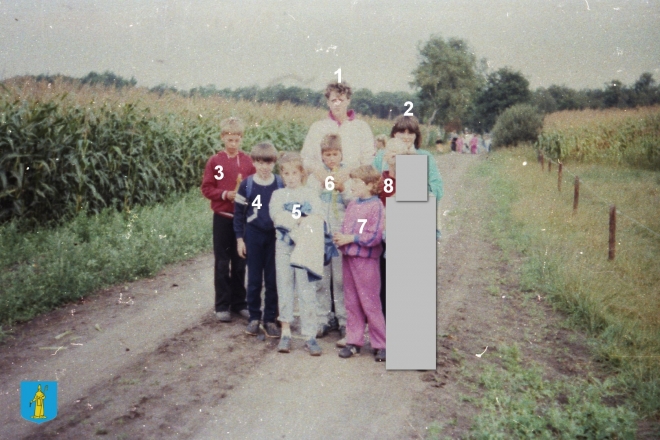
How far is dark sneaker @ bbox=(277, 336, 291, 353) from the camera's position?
451cm

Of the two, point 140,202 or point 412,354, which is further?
point 140,202

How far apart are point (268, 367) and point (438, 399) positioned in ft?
4.07

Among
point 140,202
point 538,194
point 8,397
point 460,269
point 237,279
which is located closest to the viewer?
point 8,397

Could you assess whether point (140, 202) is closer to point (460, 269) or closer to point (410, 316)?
point (460, 269)

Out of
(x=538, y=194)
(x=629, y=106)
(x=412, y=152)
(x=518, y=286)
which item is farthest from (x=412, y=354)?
(x=538, y=194)

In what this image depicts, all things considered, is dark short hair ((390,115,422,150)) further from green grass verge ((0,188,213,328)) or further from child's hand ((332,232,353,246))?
green grass verge ((0,188,213,328))

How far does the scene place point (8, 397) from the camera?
3.49 metres

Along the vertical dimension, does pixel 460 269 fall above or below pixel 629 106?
below

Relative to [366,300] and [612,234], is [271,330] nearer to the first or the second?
[366,300]

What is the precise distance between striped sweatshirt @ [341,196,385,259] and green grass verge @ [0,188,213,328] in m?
2.92

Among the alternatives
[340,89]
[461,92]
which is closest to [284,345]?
[340,89]

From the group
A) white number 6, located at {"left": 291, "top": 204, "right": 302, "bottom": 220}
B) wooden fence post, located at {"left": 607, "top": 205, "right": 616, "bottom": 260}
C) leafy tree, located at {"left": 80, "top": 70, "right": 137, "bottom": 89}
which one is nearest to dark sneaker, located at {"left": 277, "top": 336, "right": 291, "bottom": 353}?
white number 6, located at {"left": 291, "top": 204, "right": 302, "bottom": 220}

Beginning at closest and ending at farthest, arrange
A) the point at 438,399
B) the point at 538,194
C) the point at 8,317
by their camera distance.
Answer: the point at 438,399, the point at 8,317, the point at 538,194

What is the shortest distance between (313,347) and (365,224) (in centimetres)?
105
